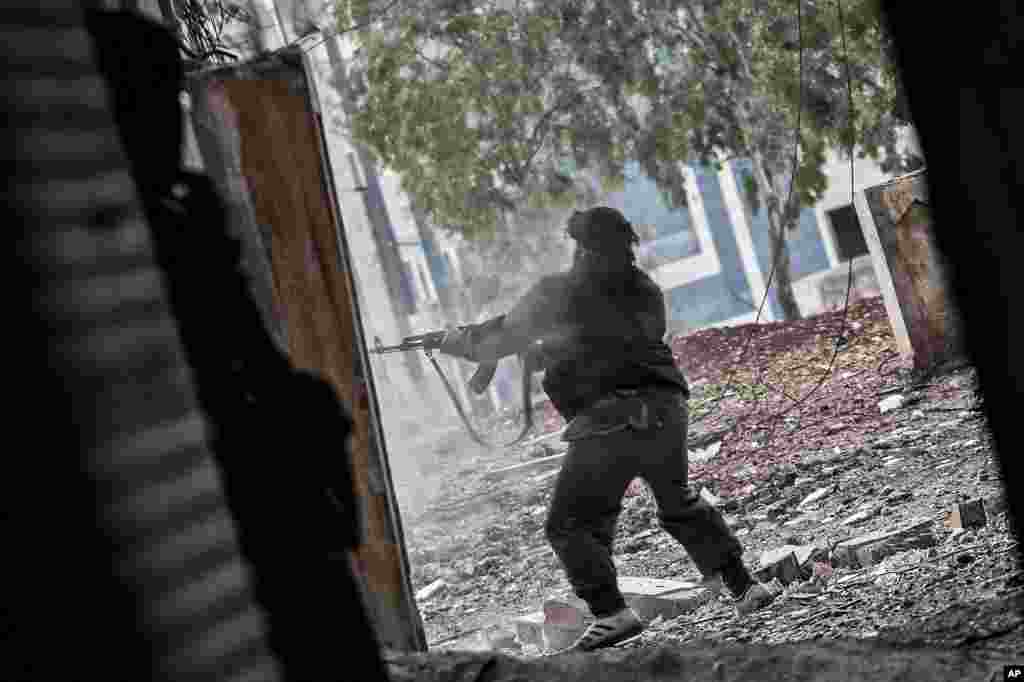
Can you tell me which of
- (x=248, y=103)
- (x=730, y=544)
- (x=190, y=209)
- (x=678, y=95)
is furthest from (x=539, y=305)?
(x=678, y=95)

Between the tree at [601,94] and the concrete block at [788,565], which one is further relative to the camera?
the tree at [601,94]

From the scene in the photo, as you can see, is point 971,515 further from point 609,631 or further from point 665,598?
point 609,631

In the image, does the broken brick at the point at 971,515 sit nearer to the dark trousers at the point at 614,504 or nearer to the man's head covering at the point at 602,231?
the dark trousers at the point at 614,504

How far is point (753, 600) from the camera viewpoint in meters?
4.88

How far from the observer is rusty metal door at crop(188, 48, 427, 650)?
362 centimetres

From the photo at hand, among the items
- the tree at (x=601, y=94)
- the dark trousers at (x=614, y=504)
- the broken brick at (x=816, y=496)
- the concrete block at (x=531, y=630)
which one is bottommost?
the broken brick at (x=816, y=496)

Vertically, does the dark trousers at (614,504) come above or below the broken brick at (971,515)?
above

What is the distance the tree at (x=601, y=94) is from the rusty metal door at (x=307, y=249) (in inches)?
318

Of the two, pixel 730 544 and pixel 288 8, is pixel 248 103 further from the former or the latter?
pixel 288 8

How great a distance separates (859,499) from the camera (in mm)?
6707

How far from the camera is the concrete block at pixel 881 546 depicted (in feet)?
17.1

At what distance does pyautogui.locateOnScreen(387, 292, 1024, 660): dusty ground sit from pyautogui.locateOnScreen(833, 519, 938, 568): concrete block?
8cm

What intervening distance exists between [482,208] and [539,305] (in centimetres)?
861

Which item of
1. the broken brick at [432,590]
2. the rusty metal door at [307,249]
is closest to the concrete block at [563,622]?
the rusty metal door at [307,249]
